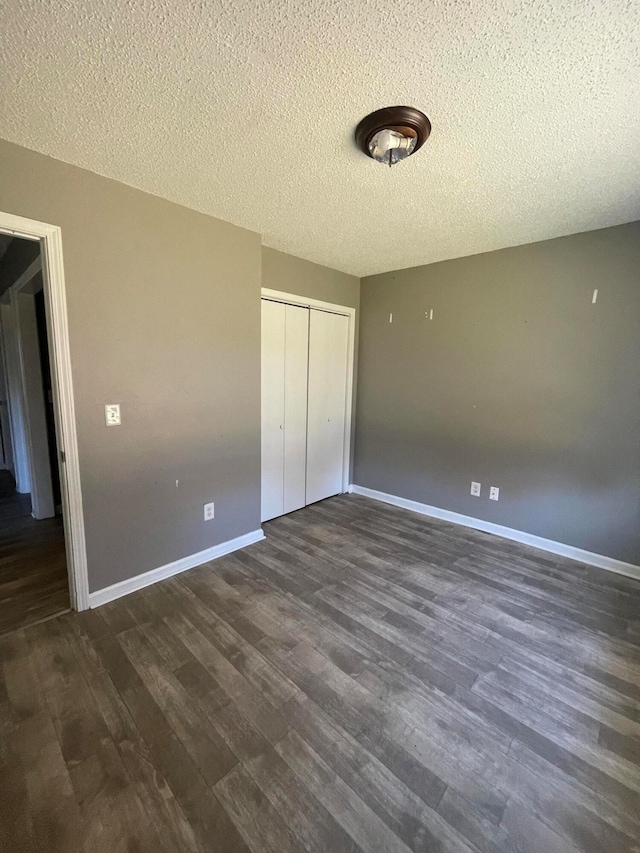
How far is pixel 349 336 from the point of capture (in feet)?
12.6

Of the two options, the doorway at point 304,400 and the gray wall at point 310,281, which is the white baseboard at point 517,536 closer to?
the doorway at point 304,400

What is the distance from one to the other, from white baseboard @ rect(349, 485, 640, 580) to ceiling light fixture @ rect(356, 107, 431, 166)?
112 inches

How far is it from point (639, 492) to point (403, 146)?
266 cm

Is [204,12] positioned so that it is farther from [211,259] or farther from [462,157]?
[211,259]

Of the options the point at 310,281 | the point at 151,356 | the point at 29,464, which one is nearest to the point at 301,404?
the point at 310,281

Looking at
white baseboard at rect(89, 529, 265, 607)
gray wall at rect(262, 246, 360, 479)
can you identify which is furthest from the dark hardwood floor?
gray wall at rect(262, 246, 360, 479)

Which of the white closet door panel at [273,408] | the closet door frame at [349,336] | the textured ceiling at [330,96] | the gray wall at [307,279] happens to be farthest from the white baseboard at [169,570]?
the textured ceiling at [330,96]

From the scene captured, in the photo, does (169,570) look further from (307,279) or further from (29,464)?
(307,279)

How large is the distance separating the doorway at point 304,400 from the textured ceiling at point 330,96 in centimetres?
112

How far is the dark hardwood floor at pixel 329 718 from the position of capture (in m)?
1.10

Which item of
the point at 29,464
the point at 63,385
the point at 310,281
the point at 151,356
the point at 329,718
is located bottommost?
the point at 329,718

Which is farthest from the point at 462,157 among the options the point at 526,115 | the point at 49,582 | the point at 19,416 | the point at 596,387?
the point at 19,416

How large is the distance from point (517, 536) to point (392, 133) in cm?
298

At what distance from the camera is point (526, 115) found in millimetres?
1395
